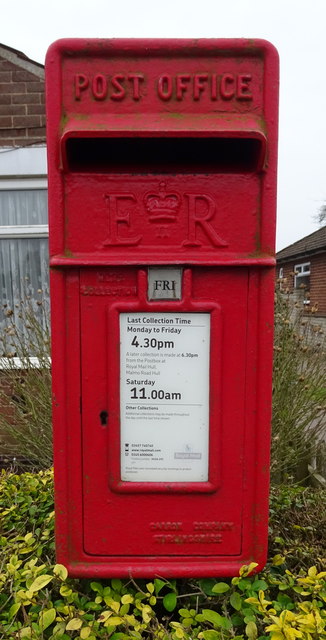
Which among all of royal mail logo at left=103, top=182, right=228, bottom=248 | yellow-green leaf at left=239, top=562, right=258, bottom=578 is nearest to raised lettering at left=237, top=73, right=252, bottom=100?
royal mail logo at left=103, top=182, right=228, bottom=248

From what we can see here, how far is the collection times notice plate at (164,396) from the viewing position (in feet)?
4.98

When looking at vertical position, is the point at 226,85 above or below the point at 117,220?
above

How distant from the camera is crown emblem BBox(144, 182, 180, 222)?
1468mm

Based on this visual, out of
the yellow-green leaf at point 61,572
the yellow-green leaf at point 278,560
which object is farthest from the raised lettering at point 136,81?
the yellow-green leaf at point 278,560

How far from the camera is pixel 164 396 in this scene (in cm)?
155

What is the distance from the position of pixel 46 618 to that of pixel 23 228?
3.80 m

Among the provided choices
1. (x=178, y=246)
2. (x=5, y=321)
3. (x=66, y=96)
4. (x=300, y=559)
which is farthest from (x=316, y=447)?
(x=5, y=321)

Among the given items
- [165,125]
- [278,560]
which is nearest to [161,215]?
[165,125]

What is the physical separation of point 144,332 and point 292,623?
1077 millimetres

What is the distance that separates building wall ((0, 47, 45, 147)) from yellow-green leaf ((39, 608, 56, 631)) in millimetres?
3920

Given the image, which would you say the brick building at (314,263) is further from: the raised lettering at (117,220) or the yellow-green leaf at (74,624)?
the yellow-green leaf at (74,624)

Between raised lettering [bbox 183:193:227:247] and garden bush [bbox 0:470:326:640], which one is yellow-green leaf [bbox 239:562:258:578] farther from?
raised lettering [bbox 183:193:227:247]

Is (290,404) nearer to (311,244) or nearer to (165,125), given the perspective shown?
(165,125)

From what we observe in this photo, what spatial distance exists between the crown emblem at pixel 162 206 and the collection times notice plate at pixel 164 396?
33 cm
